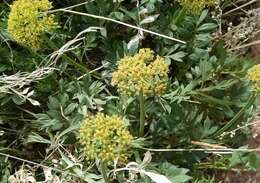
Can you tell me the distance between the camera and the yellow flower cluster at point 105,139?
4.49 ft

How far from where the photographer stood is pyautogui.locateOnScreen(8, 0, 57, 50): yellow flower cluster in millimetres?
1578

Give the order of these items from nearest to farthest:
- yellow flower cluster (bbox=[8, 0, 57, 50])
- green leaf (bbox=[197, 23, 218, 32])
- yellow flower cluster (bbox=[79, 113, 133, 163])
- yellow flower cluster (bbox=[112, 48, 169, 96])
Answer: yellow flower cluster (bbox=[79, 113, 133, 163]), yellow flower cluster (bbox=[112, 48, 169, 96]), yellow flower cluster (bbox=[8, 0, 57, 50]), green leaf (bbox=[197, 23, 218, 32])

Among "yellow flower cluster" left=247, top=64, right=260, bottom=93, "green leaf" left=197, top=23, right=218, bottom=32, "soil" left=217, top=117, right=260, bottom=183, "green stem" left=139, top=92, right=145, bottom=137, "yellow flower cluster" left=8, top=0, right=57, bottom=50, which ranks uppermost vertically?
"yellow flower cluster" left=8, top=0, right=57, bottom=50

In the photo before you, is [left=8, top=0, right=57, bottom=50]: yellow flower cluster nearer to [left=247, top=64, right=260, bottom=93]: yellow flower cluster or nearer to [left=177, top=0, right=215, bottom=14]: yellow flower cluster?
[left=177, top=0, right=215, bottom=14]: yellow flower cluster

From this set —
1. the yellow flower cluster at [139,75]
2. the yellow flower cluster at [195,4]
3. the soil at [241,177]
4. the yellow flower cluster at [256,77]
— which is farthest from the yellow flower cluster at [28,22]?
the soil at [241,177]

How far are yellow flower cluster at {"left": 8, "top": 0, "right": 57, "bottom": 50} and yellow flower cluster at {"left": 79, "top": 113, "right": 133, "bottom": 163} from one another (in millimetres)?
337

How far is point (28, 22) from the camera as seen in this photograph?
1582mm

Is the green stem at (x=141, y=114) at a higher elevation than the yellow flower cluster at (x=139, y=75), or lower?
lower

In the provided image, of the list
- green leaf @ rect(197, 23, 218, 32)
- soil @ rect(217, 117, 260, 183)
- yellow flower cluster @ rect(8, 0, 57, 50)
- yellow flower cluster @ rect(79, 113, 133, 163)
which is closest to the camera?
yellow flower cluster @ rect(79, 113, 133, 163)

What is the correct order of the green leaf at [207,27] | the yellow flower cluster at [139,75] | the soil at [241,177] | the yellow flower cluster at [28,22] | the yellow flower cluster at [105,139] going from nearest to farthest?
the yellow flower cluster at [105,139], the yellow flower cluster at [139,75], the yellow flower cluster at [28,22], the green leaf at [207,27], the soil at [241,177]

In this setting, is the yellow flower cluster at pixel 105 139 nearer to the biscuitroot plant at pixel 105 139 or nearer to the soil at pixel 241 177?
the biscuitroot plant at pixel 105 139

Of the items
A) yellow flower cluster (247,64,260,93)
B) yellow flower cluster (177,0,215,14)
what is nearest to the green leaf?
yellow flower cluster (177,0,215,14)

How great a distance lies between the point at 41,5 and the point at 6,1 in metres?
0.59

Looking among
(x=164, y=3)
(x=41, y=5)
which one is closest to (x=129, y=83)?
(x=41, y=5)
